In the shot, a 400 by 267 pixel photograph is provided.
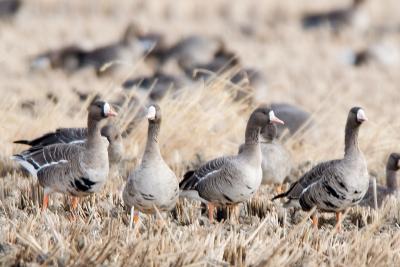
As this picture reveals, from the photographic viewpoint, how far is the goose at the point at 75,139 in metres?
9.48

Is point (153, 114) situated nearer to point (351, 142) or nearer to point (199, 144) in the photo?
point (351, 142)

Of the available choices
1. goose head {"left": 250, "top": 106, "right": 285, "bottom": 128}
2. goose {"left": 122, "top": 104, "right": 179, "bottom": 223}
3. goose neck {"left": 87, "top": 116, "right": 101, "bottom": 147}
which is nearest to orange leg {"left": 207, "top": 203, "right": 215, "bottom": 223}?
goose {"left": 122, "top": 104, "right": 179, "bottom": 223}

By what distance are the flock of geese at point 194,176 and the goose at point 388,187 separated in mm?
1442

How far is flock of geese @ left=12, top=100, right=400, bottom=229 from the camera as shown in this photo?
7.37 m

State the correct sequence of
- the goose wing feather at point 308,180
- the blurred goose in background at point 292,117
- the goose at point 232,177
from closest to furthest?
1. the goose at point 232,177
2. the goose wing feather at point 308,180
3. the blurred goose in background at point 292,117

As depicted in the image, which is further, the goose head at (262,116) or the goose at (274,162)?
the goose at (274,162)

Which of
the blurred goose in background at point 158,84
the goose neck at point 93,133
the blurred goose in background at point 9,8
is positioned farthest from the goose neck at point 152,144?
the blurred goose in background at point 9,8

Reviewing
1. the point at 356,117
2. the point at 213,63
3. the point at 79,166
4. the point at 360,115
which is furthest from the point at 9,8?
the point at 360,115

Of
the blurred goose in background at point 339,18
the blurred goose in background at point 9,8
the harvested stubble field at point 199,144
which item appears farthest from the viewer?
the blurred goose in background at point 339,18

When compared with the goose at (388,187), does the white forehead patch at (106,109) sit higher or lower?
higher

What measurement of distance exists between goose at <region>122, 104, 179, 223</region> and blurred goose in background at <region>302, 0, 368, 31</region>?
20870 mm

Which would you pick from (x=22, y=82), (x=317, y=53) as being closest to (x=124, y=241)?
(x=22, y=82)

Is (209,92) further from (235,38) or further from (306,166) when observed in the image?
(235,38)

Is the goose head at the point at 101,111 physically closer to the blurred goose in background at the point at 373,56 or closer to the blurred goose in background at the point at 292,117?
the blurred goose in background at the point at 292,117
